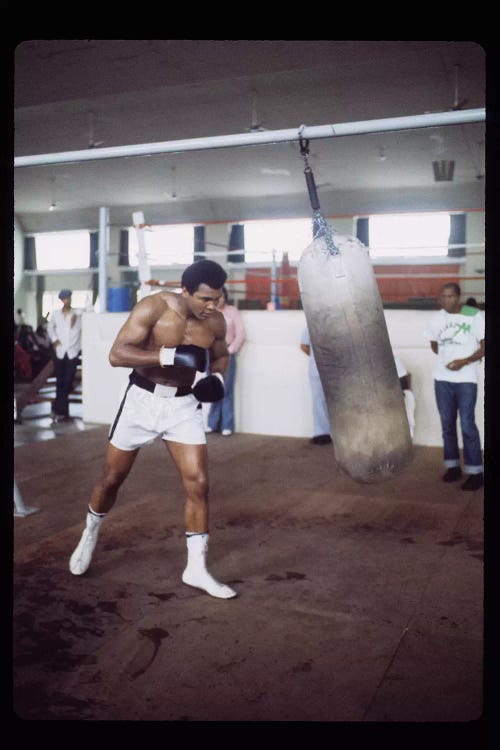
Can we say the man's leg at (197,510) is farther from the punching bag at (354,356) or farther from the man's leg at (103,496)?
the punching bag at (354,356)

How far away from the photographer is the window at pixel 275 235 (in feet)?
43.0

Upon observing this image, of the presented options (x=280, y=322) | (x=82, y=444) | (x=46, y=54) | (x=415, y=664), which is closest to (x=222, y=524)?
(x=415, y=664)

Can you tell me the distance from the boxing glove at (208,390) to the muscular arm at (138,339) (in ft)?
0.56

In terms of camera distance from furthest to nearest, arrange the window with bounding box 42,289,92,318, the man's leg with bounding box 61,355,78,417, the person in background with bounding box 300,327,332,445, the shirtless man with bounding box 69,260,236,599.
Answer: the window with bounding box 42,289,92,318, the man's leg with bounding box 61,355,78,417, the person in background with bounding box 300,327,332,445, the shirtless man with bounding box 69,260,236,599

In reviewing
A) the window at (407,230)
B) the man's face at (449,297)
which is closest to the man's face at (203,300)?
the man's face at (449,297)

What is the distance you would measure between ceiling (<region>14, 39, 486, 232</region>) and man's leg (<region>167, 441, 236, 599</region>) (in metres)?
2.87

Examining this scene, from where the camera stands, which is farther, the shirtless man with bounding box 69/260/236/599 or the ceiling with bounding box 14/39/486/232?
the ceiling with bounding box 14/39/486/232

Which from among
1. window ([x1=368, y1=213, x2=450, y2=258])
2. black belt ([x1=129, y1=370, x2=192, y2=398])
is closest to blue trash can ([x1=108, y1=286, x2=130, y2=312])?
black belt ([x1=129, y1=370, x2=192, y2=398])

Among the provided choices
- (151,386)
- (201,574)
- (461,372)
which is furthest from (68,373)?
(201,574)

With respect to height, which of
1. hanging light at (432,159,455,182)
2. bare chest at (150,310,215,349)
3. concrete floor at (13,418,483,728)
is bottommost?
concrete floor at (13,418,483,728)

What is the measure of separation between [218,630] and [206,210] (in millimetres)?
12336

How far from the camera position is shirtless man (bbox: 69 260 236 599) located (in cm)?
241

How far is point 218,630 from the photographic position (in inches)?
90.2

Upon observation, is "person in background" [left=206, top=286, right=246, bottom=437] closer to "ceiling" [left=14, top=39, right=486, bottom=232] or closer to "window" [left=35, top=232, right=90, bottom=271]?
"ceiling" [left=14, top=39, right=486, bottom=232]
